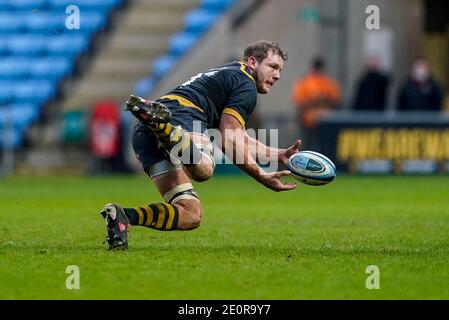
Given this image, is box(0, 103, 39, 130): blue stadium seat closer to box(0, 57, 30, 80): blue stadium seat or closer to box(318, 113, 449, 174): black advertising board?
box(0, 57, 30, 80): blue stadium seat

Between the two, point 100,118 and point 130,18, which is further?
point 130,18

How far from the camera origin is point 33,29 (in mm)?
23688

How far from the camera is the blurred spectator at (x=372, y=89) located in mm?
21734

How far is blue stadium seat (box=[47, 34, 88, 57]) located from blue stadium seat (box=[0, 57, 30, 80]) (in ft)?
1.93

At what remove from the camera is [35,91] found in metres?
23.0

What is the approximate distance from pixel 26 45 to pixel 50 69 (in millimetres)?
732

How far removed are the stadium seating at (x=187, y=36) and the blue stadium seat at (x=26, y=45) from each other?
2115mm

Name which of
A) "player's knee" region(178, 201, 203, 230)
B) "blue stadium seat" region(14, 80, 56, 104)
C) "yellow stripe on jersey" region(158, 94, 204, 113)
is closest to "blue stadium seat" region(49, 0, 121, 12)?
"blue stadium seat" region(14, 80, 56, 104)

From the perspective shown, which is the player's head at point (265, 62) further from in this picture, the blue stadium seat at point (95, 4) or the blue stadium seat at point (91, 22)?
the blue stadium seat at point (91, 22)

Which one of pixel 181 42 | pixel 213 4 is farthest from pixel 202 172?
pixel 213 4

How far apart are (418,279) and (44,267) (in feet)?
7.95

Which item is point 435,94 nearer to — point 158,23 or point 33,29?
point 158,23

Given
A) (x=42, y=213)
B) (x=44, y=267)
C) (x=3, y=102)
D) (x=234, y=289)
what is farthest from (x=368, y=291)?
(x=3, y=102)

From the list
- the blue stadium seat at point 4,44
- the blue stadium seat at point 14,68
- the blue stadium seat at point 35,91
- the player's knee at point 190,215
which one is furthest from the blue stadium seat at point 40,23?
the player's knee at point 190,215
